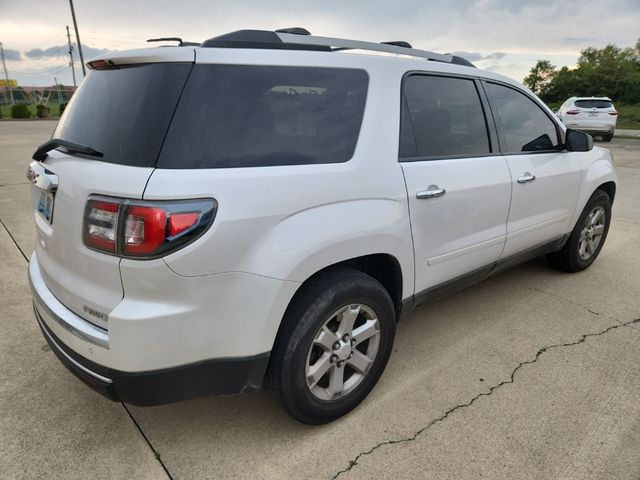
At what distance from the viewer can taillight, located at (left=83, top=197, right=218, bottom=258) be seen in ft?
5.39

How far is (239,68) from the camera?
73.5 inches

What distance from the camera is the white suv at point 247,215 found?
170 cm

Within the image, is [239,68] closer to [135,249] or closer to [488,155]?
[135,249]

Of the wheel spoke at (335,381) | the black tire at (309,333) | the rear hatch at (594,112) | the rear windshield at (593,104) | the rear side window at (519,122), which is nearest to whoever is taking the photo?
the black tire at (309,333)

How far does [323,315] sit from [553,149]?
2520mm

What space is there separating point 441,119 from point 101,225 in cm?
192

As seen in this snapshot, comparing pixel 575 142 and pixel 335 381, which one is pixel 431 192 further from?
pixel 575 142

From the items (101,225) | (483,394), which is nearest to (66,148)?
(101,225)

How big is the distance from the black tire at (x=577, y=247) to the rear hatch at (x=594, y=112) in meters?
15.1

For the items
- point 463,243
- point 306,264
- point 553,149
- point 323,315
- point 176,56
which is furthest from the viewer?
point 553,149

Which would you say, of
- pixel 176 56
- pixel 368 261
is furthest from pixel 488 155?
pixel 176 56

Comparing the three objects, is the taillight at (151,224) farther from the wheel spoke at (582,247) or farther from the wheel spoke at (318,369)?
the wheel spoke at (582,247)

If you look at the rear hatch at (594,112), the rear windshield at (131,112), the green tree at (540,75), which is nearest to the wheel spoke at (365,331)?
the rear windshield at (131,112)

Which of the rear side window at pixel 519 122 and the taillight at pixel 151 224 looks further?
the rear side window at pixel 519 122
